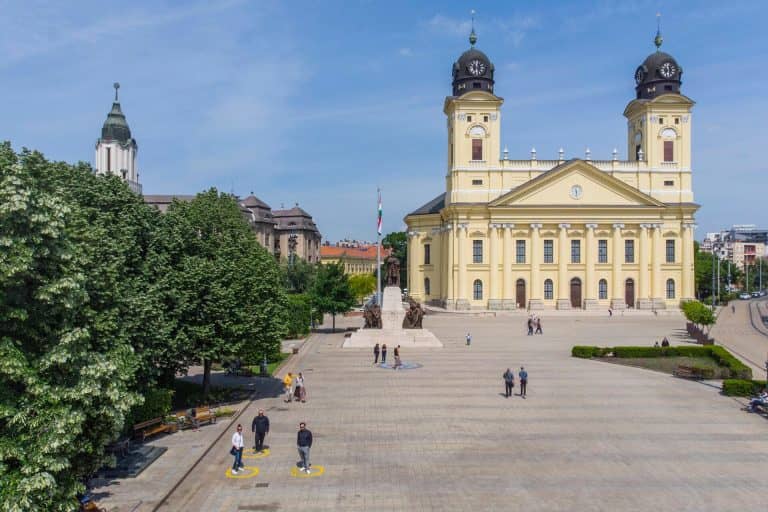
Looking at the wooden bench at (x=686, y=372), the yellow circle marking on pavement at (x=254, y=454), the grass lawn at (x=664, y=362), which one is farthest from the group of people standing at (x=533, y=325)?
the yellow circle marking on pavement at (x=254, y=454)

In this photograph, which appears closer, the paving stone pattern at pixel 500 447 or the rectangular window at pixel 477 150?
the paving stone pattern at pixel 500 447

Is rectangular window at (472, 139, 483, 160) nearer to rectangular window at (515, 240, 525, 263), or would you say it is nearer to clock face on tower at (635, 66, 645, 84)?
rectangular window at (515, 240, 525, 263)

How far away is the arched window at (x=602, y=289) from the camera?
243 ft

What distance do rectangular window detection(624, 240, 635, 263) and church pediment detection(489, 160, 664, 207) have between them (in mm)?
4345

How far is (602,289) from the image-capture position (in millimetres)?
74188

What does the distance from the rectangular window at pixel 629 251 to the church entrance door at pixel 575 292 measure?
19.1 ft

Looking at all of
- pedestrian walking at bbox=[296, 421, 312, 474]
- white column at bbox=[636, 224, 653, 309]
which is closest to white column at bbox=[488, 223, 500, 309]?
white column at bbox=[636, 224, 653, 309]

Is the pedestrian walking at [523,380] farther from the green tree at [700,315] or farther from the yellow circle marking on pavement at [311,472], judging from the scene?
the green tree at [700,315]

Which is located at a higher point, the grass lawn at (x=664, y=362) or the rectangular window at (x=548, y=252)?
the rectangular window at (x=548, y=252)

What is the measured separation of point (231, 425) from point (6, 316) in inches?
443

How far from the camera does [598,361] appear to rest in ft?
122

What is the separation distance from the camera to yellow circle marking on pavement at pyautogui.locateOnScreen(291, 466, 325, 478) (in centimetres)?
1747

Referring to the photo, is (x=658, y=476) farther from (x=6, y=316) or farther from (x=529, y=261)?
(x=529, y=261)

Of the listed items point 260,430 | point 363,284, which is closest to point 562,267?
point 363,284
